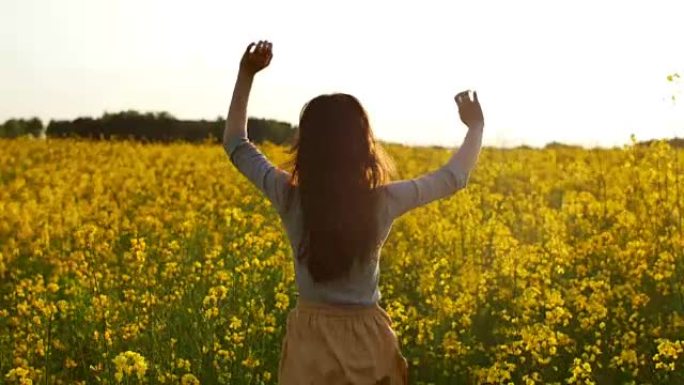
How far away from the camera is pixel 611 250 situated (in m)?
8.23

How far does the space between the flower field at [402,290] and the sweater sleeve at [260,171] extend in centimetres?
92

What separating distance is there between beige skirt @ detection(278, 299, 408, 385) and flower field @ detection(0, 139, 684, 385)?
0.86 meters

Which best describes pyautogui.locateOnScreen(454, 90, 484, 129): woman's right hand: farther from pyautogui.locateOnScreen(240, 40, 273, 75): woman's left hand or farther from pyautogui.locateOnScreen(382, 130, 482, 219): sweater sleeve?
pyautogui.locateOnScreen(240, 40, 273, 75): woman's left hand

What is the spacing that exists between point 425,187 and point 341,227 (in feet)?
0.90

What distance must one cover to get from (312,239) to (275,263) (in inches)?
155

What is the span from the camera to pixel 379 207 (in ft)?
11.6

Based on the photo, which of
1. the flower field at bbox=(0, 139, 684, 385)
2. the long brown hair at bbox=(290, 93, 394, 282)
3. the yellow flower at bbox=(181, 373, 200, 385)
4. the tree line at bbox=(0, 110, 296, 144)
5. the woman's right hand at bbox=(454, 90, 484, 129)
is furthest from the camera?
the tree line at bbox=(0, 110, 296, 144)

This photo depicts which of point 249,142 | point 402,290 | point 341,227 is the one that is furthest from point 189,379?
point 402,290

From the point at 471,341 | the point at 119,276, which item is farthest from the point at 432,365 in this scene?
the point at 119,276

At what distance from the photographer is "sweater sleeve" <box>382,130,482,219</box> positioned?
353 cm

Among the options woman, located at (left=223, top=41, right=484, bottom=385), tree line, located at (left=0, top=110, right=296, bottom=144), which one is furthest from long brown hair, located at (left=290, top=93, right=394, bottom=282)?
tree line, located at (left=0, top=110, right=296, bottom=144)

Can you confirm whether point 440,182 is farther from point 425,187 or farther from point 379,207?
point 379,207

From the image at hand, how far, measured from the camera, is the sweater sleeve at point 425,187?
3531 mm

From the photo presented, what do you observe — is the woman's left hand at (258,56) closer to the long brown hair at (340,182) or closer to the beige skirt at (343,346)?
the long brown hair at (340,182)
